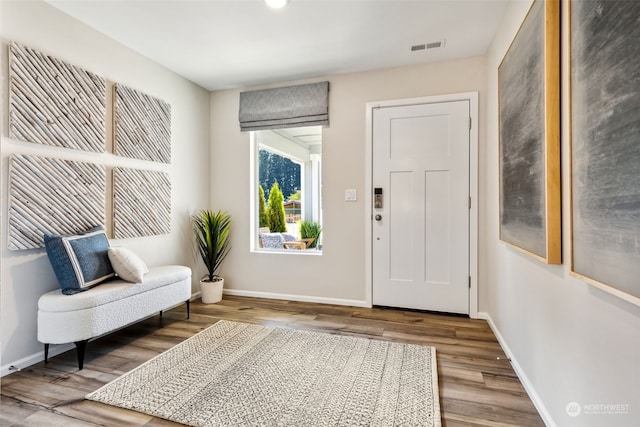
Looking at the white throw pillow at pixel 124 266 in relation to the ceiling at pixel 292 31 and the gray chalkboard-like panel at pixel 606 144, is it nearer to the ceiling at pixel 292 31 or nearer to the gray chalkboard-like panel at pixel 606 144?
the ceiling at pixel 292 31

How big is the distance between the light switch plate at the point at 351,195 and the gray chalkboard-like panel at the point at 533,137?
142cm

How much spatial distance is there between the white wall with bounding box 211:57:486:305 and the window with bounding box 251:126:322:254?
19 centimetres

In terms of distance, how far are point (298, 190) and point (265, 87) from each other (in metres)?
1.27

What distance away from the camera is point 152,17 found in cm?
233

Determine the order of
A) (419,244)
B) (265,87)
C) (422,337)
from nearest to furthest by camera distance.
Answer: (422,337) < (419,244) < (265,87)

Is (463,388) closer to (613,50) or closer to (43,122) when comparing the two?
(613,50)

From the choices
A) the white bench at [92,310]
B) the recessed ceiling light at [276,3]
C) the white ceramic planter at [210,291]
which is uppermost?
the recessed ceiling light at [276,3]

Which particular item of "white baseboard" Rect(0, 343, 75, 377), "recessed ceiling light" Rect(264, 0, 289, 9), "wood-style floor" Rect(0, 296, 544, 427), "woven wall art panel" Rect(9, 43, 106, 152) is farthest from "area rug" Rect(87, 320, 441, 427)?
"recessed ceiling light" Rect(264, 0, 289, 9)

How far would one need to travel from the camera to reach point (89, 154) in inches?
95.7

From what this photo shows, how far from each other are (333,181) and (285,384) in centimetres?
208

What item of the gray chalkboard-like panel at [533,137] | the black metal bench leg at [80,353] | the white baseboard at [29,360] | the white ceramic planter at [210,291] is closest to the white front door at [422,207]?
the gray chalkboard-like panel at [533,137]

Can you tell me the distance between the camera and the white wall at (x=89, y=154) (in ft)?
6.46

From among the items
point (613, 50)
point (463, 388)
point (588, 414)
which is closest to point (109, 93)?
point (613, 50)

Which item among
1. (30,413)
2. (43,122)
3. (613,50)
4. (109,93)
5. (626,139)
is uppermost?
(109,93)
